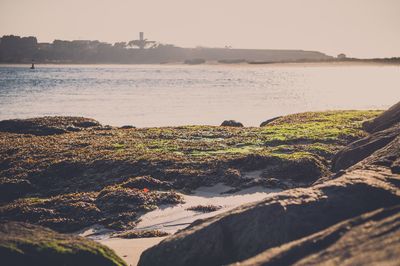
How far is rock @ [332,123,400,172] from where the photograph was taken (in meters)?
14.7

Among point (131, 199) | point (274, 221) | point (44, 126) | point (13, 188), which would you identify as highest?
point (274, 221)

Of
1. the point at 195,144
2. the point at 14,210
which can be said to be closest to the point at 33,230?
the point at 14,210

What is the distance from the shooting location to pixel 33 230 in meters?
8.18

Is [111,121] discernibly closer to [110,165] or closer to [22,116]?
[22,116]

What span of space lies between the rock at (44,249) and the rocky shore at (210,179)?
6 cm

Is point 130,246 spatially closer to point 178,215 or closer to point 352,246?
point 178,215

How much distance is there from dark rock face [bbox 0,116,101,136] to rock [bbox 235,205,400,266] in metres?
26.8

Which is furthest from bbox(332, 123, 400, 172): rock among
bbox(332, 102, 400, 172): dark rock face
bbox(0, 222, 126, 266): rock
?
bbox(0, 222, 126, 266): rock

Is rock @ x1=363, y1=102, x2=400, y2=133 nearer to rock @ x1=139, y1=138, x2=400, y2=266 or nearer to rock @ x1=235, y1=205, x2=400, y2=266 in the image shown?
rock @ x1=139, y1=138, x2=400, y2=266

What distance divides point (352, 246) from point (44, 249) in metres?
4.46

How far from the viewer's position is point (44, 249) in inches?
304

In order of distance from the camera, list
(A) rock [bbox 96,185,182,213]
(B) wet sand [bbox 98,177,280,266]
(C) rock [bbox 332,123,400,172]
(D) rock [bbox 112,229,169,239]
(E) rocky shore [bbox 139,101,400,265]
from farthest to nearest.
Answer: (A) rock [bbox 96,185,182,213] < (C) rock [bbox 332,123,400,172] < (D) rock [bbox 112,229,169,239] < (B) wet sand [bbox 98,177,280,266] < (E) rocky shore [bbox 139,101,400,265]

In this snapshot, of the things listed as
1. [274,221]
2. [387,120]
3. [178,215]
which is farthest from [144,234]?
[387,120]

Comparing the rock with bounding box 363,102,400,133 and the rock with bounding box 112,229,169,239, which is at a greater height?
the rock with bounding box 363,102,400,133
